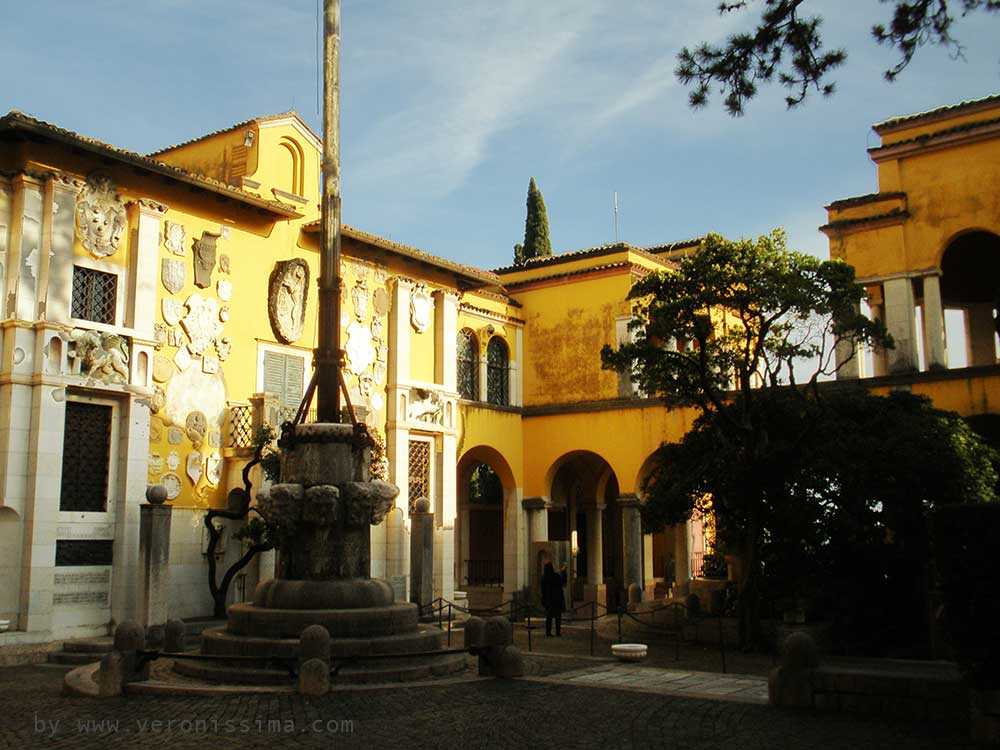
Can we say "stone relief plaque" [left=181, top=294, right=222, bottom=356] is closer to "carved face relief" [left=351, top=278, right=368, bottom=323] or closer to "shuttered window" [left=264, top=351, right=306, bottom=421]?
"shuttered window" [left=264, top=351, right=306, bottom=421]

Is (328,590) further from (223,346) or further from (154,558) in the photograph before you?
(223,346)

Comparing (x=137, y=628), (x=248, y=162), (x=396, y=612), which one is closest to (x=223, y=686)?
(x=137, y=628)

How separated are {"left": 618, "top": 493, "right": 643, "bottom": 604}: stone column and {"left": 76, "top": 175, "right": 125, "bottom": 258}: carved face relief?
14001mm

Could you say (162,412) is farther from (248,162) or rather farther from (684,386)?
(684,386)

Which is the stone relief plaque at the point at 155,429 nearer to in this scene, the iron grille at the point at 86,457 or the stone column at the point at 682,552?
the iron grille at the point at 86,457

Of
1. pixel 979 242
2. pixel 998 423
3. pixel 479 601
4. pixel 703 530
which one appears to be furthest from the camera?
pixel 703 530

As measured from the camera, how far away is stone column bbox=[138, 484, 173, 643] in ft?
54.1

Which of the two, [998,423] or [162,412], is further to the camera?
[998,423]

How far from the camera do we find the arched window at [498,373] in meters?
28.3

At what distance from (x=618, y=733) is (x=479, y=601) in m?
18.7

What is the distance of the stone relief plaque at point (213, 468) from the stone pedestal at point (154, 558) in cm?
263

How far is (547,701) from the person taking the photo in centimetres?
1052

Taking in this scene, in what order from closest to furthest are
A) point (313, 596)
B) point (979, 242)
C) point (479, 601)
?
point (313, 596), point (979, 242), point (479, 601)

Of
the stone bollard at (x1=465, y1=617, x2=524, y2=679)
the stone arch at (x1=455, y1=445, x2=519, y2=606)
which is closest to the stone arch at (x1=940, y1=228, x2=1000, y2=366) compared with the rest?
the stone arch at (x1=455, y1=445, x2=519, y2=606)
